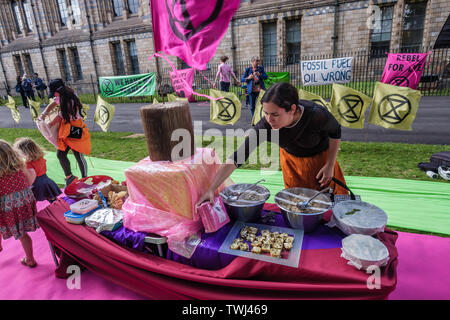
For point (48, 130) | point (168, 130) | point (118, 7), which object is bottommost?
point (48, 130)

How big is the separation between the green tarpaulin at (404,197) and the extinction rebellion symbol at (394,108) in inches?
55.5

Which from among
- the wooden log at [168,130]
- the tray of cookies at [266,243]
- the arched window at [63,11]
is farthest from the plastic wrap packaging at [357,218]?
the arched window at [63,11]

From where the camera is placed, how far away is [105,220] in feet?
7.22

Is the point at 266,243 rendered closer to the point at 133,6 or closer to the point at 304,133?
the point at 304,133

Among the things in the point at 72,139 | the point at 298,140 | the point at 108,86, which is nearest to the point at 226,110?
the point at 72,139

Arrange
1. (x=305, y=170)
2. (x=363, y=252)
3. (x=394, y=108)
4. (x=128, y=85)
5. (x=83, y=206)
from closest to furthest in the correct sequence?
(x=363, y=252), (x=83, y=206), (x=305, y=170), (x=394, y=108), (x=128, y=85)

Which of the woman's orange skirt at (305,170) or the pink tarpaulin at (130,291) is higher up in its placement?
the woman's orange skirt at (305,170)

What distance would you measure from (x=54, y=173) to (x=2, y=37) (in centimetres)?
3562

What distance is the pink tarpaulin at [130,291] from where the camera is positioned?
215 cm

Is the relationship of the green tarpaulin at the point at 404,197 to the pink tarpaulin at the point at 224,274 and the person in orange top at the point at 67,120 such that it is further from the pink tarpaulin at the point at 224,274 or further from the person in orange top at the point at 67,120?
the pink tarpaulin at the point at 224,274

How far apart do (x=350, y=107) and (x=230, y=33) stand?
624 inches

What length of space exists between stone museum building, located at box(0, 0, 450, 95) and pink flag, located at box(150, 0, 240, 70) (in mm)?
15992

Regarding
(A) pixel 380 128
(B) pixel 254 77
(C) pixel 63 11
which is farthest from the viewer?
(C) pixel 63 11
